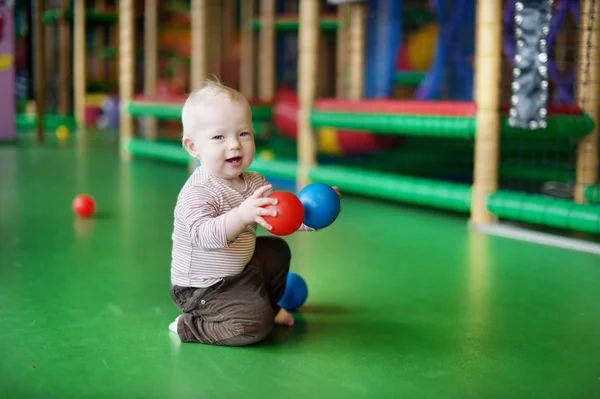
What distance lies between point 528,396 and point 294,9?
11.4 m

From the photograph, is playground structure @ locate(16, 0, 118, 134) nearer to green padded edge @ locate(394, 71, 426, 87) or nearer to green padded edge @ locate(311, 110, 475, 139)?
green padded edge @ locate(394, 71, 426, 87)

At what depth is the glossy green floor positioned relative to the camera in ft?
5.76

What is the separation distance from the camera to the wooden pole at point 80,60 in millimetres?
10617

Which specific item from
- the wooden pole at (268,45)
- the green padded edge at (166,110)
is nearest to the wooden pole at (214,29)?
the green padded edge at (166,110)

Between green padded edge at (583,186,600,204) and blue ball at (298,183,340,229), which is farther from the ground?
blue ball at (298,183,340,229)

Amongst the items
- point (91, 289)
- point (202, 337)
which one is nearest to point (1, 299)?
point (91, 289)

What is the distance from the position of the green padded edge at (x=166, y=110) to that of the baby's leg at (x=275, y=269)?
12.6 ft

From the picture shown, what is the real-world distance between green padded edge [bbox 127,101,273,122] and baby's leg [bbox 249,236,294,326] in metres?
3.85

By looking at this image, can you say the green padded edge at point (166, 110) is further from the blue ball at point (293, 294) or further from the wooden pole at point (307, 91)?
the blue ball at point (293, 294)

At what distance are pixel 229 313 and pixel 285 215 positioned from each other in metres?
0.38

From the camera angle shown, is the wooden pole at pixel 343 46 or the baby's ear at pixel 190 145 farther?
the wooden pole at pixel 343 46

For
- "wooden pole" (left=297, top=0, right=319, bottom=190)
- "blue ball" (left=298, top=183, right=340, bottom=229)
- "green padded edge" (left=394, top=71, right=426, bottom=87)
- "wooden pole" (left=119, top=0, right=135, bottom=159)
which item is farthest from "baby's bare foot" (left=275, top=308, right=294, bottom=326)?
"green padded edge" (left=394, top=71, right=426, bottom=87)

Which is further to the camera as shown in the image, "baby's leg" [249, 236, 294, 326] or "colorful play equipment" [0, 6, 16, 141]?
"colorful play equipment" [0, 6, 16, 141]

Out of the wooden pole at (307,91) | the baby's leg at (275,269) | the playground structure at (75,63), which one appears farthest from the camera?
the playground structure at (75,63)
